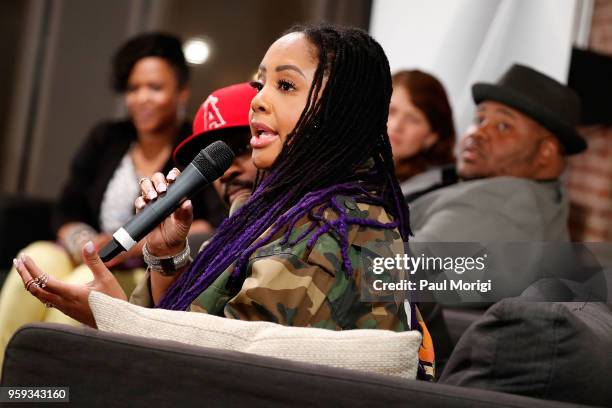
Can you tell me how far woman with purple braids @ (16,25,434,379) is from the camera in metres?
1.38

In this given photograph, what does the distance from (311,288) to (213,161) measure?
0.26m

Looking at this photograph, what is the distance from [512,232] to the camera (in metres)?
2.47

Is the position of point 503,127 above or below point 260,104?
below

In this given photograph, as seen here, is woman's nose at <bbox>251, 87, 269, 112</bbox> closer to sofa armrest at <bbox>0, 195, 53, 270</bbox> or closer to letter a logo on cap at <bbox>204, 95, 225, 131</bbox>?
letter a logo on cap at <bbox>204, 95, 225, 131</bbox>

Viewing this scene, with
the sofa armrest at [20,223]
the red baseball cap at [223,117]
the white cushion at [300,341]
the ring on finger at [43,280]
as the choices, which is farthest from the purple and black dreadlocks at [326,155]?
the sofa armrest at [20,223]

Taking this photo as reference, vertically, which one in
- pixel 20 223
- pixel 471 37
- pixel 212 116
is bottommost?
pixel 20 223

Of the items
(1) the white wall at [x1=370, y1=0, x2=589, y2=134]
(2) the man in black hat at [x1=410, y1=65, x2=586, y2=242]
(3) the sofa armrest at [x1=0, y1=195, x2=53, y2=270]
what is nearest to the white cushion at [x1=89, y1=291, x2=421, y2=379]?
(2) the man in black hat at [x1=410, y1=65, x2=586, y2=242]

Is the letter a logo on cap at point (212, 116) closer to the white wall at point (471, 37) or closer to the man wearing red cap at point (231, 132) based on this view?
the man wearing red cap at point (231, 132)

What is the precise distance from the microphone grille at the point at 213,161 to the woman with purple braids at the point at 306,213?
5 centimetres

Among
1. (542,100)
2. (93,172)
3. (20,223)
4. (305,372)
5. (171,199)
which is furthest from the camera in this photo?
(20,223)

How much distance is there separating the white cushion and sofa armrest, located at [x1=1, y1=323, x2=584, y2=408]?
0.12 feet

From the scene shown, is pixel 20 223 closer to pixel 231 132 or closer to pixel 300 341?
pixel 231 132

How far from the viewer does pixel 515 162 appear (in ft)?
8.76

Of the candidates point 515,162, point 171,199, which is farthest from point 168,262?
point 515,162
